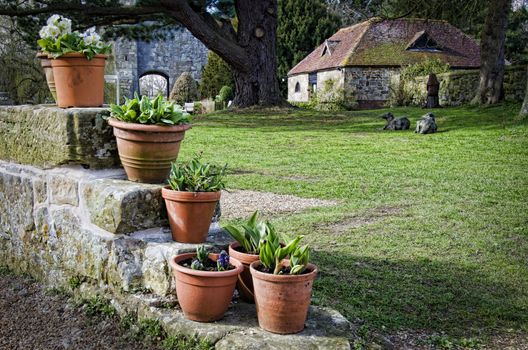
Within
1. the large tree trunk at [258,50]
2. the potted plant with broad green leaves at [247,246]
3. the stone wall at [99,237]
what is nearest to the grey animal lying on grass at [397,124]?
the large tree trunk at [258,50]

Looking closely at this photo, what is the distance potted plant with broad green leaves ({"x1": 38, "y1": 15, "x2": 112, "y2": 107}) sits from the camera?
3062 millimetres

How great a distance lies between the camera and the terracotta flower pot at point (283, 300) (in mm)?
2213

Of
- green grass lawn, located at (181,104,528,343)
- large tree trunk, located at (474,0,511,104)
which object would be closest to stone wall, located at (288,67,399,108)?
large tree trunk, located at (474,0,511,104)

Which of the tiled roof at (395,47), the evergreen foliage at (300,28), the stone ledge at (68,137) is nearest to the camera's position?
the stone ledge at (68,137)

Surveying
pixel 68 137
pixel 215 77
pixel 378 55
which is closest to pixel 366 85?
pixel 378 55

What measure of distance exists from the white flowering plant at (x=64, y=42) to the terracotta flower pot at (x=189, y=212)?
1.00 m

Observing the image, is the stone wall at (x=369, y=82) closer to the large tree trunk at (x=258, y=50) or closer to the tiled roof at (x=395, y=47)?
the tiled roof at (x=395, y=47)

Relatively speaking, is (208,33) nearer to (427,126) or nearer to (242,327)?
(427,126)

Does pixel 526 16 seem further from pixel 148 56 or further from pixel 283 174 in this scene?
pixel 283 174

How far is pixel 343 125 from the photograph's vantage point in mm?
13859

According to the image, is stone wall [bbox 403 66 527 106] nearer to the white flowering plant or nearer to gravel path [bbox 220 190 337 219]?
gravel path [bbox 220 190 337 219]

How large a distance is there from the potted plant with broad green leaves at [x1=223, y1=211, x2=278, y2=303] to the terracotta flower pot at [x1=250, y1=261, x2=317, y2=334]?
9.2 inches

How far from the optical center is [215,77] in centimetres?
2889

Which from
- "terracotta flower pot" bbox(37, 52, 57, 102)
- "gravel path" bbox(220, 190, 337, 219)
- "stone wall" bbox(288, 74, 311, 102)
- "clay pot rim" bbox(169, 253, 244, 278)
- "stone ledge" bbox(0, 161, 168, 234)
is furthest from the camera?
"stone wall" bbox(288, 74, 311, 102)
